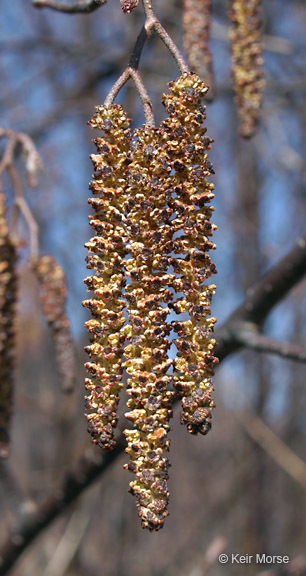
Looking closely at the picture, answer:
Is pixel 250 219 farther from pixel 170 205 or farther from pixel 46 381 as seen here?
pixel 170 205

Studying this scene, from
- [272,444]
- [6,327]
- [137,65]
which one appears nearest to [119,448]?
[6,327]

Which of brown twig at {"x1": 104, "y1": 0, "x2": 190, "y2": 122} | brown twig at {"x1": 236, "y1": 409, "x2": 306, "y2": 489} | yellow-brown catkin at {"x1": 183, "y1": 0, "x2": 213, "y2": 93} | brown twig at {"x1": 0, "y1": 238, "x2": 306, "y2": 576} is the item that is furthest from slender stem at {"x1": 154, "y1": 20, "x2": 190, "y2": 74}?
brown twig at {"x1": 236, "y1": 409, "x2": 306, "y2": 489}

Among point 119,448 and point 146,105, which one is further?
point 119,448

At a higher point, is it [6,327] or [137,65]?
[137,65]

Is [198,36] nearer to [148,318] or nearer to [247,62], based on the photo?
[247,62]

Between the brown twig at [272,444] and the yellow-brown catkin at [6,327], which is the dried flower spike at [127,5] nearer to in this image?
the yellow-brown catkin at [6,327]

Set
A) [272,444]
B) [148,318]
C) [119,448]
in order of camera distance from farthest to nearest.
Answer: [272,444] < [119,448] < [148,318]

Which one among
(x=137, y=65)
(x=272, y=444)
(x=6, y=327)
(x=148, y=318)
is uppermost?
(x=137, y=65)

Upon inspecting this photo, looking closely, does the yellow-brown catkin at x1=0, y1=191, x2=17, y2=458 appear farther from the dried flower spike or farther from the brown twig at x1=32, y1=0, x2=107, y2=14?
the dried flower spike

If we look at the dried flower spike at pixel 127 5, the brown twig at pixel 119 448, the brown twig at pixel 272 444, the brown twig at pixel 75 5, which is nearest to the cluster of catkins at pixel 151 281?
the dried flower spike at pixel 127 5
